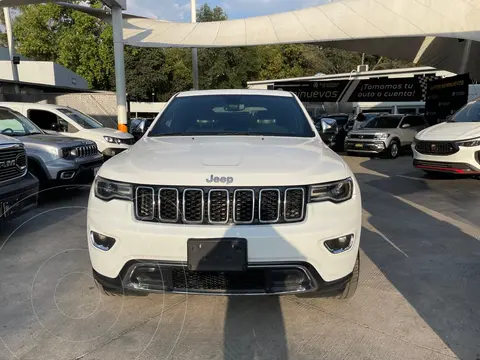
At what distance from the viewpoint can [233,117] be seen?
172 inches

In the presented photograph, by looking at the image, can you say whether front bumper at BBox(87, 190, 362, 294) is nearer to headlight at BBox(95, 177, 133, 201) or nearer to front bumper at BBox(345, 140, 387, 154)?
headlight at BBox(95, 177, 133, 201)

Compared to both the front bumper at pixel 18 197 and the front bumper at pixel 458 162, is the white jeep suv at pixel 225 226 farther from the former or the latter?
the front bumper at pixel 458 162

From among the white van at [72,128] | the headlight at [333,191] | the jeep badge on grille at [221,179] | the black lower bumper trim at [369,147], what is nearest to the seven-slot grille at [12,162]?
the jeep badge on grille at [221,179]

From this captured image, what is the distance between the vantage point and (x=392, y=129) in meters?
15.5

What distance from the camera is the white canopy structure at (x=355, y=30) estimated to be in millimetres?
16031

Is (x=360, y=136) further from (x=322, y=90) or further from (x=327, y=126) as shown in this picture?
(x=327, y=126)

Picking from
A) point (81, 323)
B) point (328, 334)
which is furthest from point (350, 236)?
point (81, 323)

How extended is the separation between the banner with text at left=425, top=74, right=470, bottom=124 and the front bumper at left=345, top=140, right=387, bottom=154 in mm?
4243

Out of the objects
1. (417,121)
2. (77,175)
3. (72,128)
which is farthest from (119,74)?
(417,121)

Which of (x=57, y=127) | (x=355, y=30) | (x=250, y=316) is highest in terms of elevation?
(x=355, y=30)

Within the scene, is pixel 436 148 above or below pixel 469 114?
below

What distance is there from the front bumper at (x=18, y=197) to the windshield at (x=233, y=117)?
2.03 metres

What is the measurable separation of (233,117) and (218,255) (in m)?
2.03

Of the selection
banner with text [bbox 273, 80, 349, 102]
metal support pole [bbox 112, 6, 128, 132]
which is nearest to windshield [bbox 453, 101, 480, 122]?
metal support pole [bbox 112, 6, 128, 132]
